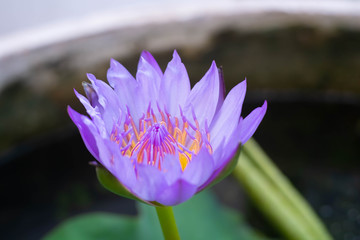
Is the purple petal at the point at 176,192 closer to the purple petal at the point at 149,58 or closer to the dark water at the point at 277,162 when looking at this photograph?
the purple petal at the point at 149,58

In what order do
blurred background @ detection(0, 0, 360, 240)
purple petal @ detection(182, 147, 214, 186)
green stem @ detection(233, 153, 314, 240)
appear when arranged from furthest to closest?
blurred background @ detection(0, 0, 360, 240) → green stem @ detection(233, 153, 314, 240) → purple petal @ detection(182, 147, 214, 186)

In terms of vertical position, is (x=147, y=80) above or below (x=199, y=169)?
above

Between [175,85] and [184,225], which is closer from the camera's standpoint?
[175,85]

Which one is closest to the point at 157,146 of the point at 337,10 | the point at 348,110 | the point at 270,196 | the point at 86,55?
the point at 270,196

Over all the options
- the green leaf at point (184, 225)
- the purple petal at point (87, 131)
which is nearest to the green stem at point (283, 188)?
the green leaf at point (184, 225)

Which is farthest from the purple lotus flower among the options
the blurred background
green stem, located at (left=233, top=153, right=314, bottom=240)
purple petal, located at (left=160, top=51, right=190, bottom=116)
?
the blurred background

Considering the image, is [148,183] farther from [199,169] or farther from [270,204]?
[270,204]

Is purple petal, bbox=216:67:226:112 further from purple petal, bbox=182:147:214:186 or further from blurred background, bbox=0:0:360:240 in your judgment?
blurred background, bbox=0:0:360:240

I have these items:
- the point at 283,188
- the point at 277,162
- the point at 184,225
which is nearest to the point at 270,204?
the point at 283,188
